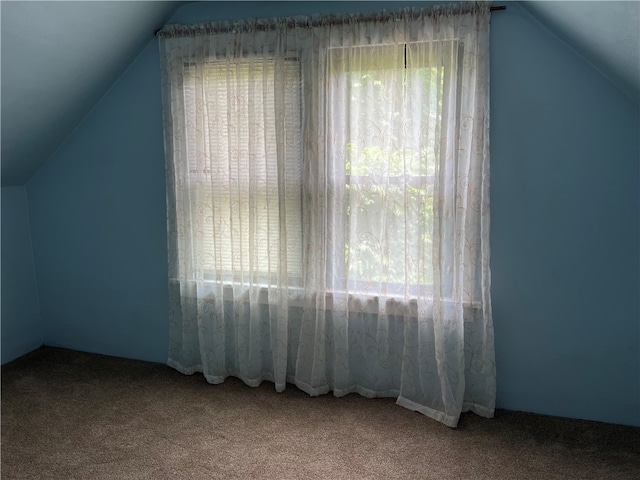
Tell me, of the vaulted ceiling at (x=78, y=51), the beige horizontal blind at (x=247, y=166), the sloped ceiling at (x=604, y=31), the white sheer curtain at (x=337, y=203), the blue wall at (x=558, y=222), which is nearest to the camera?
the sloped ceiling at (x=604, y=31)

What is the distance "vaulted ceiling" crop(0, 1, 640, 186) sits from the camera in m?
2.06

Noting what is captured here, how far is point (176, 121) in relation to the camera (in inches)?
120

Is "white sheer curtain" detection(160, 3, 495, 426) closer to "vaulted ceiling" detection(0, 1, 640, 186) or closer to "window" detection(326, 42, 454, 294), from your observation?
"window" detection(326, 42, 454, 294)

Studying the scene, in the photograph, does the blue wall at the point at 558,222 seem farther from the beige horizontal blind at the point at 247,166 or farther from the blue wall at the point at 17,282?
the blue wall at the point at 17,282

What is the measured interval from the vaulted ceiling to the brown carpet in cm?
162

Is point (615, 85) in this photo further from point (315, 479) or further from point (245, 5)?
point (315, 479)

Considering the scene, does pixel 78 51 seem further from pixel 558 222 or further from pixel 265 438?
pixel 558 222

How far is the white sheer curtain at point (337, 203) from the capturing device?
8.55 feet

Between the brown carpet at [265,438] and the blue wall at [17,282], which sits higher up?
the blue wall at [17,282]

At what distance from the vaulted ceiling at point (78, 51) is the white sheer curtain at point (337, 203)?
0.97 ft

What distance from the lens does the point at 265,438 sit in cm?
259

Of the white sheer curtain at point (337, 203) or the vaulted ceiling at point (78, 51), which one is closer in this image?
the vaulted ceiling at point (78, 51)

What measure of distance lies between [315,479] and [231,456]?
1.46 ft

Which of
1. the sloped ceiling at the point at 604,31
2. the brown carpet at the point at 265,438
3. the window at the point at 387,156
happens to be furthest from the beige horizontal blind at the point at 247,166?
the sloped ceiling at the point at 604,31
